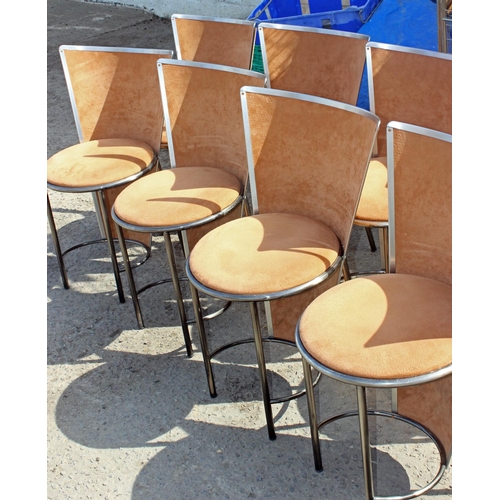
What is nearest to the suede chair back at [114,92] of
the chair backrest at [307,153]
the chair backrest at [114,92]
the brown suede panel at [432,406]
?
the chair backrest at [114,92]

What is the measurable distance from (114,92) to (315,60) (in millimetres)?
1028

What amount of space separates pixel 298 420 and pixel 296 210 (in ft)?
2.54

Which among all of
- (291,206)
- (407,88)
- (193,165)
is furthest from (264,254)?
(407,88)

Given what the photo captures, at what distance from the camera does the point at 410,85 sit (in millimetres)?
3062

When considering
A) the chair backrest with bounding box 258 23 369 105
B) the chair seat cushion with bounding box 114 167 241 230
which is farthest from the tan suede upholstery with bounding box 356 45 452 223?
A: the chair seat cushion with bounding box 114 167 241 230

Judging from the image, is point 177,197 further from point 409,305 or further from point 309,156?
point 409,305

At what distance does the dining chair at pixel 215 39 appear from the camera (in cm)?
393

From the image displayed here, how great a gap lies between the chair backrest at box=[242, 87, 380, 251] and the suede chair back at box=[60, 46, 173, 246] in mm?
1016

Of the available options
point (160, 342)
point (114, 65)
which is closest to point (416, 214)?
point (160, 342)

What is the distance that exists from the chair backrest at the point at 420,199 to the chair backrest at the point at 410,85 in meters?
0.86

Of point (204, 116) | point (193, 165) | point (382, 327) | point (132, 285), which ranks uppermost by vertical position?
point (204, 116)
